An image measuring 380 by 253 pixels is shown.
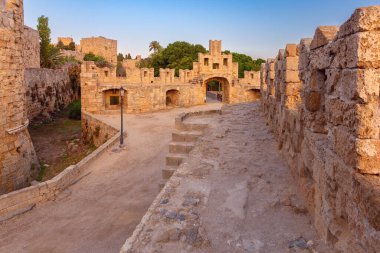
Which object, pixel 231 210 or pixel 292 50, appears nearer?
pixel 231 210

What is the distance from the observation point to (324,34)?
322 centimetres

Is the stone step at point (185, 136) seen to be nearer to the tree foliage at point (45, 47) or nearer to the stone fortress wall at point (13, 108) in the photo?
the stone fortress wall at point (13, 108)

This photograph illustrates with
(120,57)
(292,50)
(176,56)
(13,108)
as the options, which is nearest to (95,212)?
(13,108)

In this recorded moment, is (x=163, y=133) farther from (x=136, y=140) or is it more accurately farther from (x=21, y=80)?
(x=21, y=80)

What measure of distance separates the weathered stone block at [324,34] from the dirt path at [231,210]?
1.83 meters

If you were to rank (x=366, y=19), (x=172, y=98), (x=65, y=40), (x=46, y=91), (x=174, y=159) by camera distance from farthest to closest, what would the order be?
(x=65, y=40), (x=172, y=98), (x=46, y=91), (x=174, y=159), (x=366, y=19)

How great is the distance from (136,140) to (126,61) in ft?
106

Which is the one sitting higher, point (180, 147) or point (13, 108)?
point (13, 108)

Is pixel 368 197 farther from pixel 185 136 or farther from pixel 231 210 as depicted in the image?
pixel 185 136

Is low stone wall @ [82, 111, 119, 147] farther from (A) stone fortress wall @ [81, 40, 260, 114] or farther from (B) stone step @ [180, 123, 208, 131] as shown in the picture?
(B) stone step @ [180, 123, 208, 131]

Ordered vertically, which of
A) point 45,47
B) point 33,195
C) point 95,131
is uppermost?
point 45,47

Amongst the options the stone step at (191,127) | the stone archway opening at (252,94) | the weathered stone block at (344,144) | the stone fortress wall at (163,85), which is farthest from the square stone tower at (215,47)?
the weathered stone block at (344,144)

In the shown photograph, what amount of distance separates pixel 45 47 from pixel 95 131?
17.2 m

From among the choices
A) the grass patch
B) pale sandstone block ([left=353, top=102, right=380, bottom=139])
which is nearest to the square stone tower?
the grass patch
